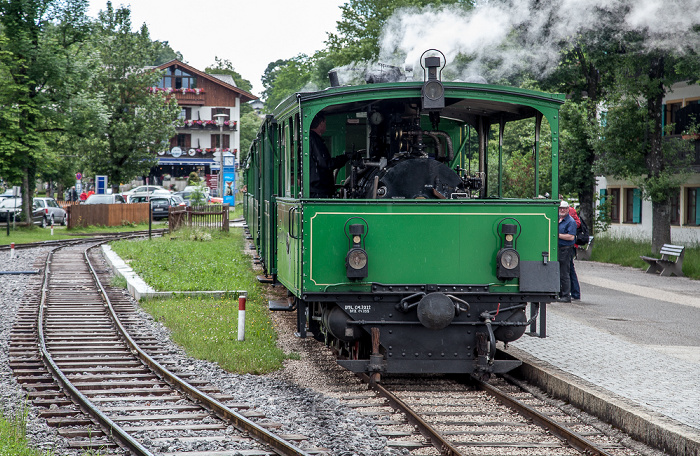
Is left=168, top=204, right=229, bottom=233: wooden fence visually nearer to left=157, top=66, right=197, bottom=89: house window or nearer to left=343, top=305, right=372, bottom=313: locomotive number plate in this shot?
left=343, top=305, right=372, bottom=313: locomotive number plate

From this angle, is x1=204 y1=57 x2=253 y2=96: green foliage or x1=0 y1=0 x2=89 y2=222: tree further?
x1=204 y1=57 x2=253 y2=96: green foliage

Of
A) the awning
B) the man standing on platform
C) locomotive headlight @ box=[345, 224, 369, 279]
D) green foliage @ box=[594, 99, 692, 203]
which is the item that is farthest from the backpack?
the awning

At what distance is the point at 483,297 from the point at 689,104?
19312 mm

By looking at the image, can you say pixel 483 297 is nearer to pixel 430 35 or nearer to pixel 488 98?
pixel 488 98

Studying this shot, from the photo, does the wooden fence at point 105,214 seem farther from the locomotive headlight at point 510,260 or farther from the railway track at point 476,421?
the locomotive headlight at point 510,260

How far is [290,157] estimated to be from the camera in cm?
865

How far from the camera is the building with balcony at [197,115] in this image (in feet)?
224

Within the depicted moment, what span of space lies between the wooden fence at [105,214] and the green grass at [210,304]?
12.2 m

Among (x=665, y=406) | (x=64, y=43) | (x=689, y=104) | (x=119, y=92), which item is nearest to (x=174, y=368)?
(x=665, y=406)

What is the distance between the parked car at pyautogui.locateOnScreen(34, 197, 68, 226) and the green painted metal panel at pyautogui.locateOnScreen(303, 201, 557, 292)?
33.5 meters

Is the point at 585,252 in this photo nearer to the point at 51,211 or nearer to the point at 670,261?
the point at 670,261

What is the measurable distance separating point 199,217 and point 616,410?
24371mm

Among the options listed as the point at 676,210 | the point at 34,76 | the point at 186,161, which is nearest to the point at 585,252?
the point at 676,210

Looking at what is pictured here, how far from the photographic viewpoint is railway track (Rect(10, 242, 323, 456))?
6117 mm
